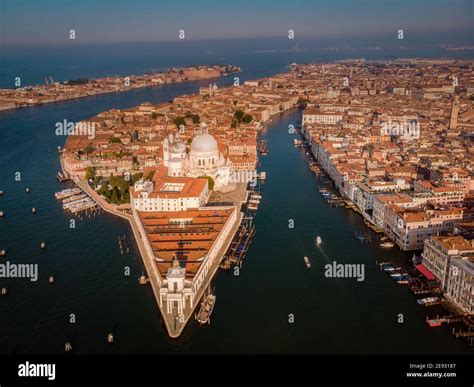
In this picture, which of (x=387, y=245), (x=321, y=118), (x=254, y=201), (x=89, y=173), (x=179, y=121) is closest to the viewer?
(x=387, y=245)

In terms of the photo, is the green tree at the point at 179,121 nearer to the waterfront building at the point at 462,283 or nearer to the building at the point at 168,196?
the building at the point at 168,196

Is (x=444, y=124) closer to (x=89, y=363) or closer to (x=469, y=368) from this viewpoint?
(x=469, y=368)

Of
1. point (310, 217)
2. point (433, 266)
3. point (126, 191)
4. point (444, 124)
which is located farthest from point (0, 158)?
point (444, 124)

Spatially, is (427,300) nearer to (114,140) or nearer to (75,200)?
(75,200)

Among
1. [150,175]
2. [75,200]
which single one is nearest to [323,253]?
[150,175]

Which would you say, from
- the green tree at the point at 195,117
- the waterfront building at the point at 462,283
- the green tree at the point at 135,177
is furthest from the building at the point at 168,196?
the green tree at the point at 195,117

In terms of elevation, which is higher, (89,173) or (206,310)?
(89,173)
